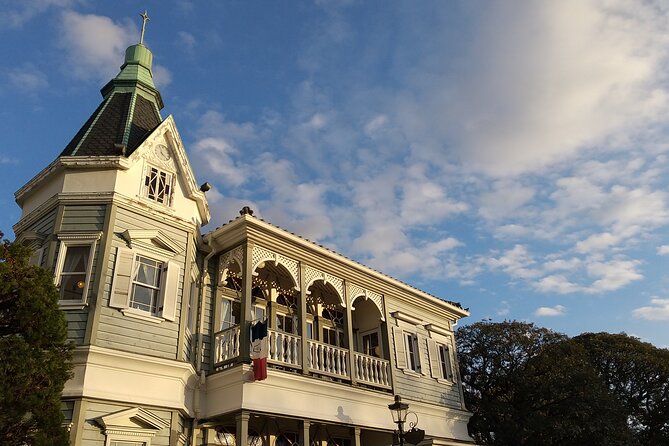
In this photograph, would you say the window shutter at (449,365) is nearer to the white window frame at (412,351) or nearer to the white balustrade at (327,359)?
the white window frame at (412,351)

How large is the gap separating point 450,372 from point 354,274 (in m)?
5.80

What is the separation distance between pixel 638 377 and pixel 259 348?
26.8 m

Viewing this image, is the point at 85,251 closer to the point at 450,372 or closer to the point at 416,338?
the point at 416,338

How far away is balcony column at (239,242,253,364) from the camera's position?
12.4 metres

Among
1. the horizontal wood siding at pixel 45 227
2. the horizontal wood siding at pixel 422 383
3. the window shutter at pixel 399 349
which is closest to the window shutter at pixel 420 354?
the horizontal wood siding at pixel 422 383

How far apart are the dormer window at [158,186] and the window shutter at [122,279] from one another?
167 cm

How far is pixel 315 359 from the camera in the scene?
13.9 metres

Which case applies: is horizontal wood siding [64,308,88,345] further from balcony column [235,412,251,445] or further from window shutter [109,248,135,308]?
balcony column [235,412,251,445]

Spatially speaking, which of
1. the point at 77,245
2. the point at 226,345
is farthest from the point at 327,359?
the point at 77,245

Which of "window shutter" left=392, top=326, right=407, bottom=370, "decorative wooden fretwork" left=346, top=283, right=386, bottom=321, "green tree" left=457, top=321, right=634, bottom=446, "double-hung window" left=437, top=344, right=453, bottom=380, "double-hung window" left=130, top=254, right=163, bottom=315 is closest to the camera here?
"double-hung window" left=130, top=254, right=163, bottom=315

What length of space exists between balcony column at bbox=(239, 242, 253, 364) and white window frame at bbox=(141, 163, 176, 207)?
2198 mm

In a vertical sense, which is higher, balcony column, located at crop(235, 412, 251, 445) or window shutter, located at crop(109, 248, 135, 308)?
window shutter, located at crop(109, 248, 135, 308)

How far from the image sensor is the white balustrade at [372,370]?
15.1 metres

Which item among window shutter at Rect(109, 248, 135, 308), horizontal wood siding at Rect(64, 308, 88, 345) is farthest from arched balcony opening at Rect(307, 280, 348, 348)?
horizontal wood siding at Rect(64, 308, 88, 345)
